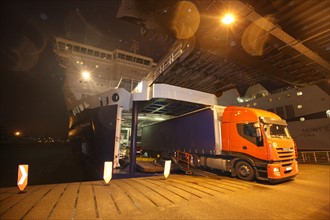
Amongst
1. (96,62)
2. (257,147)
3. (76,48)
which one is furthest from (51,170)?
(76,48)

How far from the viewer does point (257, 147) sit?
Answer: 7312 millimetres

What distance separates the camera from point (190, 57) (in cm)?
859

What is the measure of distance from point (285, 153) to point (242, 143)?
1.83m

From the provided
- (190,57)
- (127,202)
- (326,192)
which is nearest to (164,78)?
(190,57)

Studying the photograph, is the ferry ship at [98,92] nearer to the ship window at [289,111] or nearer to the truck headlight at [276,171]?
the truck headlight at [276,171]

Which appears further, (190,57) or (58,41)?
(58,41)

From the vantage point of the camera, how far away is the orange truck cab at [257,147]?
22.8 ft

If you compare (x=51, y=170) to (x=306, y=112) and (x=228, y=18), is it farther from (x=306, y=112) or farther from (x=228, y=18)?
(x=306, y=112)

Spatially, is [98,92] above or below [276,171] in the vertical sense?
above

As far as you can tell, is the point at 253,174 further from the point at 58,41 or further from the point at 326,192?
the point at 58,41

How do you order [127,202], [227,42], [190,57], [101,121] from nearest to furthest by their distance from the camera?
[127,202] < [227,42] < [190,57] < [101,121]

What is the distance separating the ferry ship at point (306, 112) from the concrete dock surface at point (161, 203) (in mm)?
16461

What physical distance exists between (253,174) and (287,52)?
576 cm

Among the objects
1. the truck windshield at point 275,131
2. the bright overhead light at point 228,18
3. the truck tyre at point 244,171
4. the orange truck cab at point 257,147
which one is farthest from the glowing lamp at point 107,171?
the truck windshield at point 275,131
